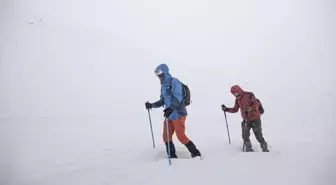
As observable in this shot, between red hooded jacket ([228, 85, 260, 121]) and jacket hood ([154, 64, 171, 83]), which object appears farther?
red hooded jacket ([228, 85, 260, 121])

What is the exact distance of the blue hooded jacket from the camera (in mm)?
5688

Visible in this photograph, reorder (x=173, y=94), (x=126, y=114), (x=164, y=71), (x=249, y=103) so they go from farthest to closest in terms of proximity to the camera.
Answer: (x=126, y=114) < (x=249, y=103) < (x=164, y=71) < (x=173, y=94)

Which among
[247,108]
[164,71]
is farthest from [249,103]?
[164,71]

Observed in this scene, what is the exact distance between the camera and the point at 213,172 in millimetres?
4938

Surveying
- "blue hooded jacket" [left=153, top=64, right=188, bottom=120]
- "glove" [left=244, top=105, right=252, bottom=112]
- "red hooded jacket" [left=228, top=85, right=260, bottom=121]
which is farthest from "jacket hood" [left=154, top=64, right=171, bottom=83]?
"glove" [left=244, top=105, right=252, bottom=112]

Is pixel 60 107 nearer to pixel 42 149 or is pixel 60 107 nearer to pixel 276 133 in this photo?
pixel 42 149

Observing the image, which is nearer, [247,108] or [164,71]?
[164,71]

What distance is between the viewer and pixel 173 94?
18.9 ft

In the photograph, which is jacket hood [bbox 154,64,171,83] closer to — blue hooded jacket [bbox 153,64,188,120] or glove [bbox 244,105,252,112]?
blue hooded jacket [bbox 153,64,188,120]

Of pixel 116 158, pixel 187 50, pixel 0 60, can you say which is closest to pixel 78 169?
pixel 116 158

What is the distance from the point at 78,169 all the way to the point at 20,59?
45.8 ft

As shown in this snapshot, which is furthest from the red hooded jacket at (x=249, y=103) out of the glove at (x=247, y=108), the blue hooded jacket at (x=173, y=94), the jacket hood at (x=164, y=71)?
the jacket hood at (x=164, y=71)

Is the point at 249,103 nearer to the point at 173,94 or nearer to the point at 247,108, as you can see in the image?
the point at 247,108

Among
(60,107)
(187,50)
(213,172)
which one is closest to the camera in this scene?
(213,172)
